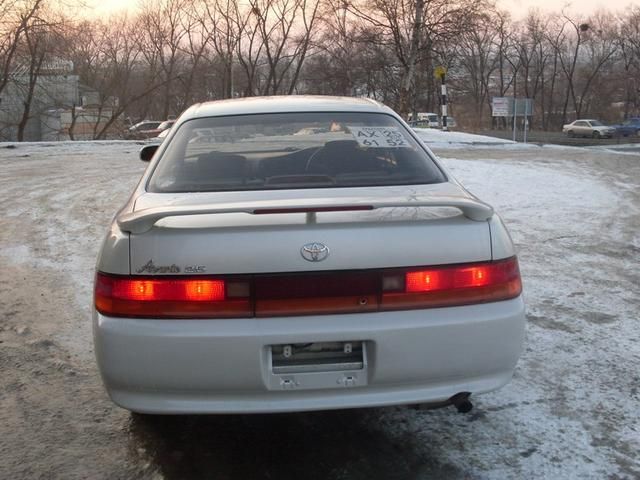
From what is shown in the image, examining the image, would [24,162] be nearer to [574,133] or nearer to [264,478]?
[264,478]

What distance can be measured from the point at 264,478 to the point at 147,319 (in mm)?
850

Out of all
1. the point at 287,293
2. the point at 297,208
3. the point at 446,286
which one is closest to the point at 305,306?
the point at 287,293

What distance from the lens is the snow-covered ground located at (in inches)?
113

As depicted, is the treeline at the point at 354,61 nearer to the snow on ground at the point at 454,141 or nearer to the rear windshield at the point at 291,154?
the snow on ground at the point at 454,141

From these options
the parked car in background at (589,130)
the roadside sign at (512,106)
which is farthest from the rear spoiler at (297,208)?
the parked car in background at (589,130)

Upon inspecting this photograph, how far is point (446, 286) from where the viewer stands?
2561 millimetres

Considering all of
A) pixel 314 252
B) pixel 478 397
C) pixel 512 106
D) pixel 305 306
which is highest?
pixel 512 106

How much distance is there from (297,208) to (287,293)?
0.33 m

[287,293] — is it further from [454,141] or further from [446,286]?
[454,141]

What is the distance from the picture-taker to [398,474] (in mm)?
2770

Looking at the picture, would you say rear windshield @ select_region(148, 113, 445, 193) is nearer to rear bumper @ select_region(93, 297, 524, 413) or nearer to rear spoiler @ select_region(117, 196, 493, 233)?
rear spoiler @ select_region(117, 196, 493, 233)

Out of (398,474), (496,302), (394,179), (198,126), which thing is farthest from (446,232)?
(198,126)

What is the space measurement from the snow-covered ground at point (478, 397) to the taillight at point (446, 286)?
770mm

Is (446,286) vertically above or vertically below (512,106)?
below
